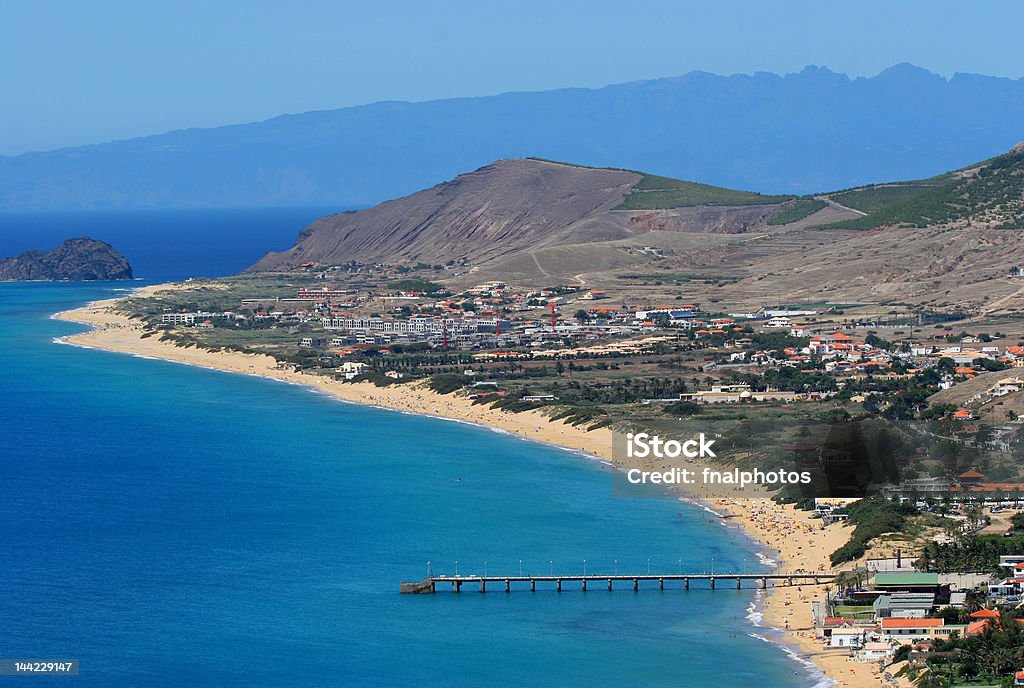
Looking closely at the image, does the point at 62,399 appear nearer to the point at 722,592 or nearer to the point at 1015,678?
the point at 722,592

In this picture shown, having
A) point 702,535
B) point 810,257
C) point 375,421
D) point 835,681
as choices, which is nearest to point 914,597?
point 835,681

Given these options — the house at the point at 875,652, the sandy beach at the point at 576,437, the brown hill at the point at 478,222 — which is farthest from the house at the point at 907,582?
the brown hill at the point at 478,222

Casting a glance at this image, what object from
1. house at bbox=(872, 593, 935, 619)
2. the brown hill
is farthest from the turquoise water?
the brown hill

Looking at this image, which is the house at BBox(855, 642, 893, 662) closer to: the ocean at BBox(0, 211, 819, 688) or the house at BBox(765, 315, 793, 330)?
the ocean at BBox(0, 211, 819, 688)

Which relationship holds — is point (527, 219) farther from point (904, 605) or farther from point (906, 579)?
point (904, 605)

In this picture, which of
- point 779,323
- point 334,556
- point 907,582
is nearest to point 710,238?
point 779,323

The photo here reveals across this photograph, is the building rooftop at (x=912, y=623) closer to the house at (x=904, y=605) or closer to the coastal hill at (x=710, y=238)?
the house at (x=904, y=605)
